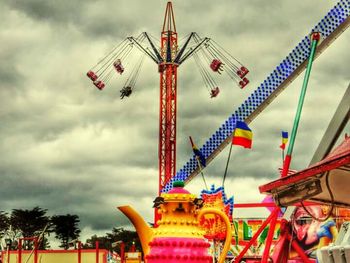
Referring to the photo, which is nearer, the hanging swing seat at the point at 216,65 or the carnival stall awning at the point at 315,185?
the carnival stall awning at the point at 315,185

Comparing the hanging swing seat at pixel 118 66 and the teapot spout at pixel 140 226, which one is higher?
the hanging swing seat at pixel 118 66

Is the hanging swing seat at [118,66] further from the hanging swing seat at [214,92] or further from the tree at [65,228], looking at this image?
the tree at [65,228]

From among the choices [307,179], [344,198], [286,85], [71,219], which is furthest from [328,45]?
[71,219]

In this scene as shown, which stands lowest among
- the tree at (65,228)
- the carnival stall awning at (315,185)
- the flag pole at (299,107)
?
the carnival stall awning at (315,185)

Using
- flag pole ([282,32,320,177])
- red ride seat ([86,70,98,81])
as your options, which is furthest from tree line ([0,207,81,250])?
flag pole ([282,32,320,177])

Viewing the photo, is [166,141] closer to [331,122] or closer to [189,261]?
[331,122]

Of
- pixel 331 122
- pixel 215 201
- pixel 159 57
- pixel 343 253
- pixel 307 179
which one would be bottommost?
pixel 343 253

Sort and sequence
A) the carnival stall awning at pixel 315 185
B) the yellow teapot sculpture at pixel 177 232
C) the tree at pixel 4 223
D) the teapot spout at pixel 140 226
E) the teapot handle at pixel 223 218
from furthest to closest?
the tree at pixel 4 223 < the teapot spout at pixel 140 226 < the teapot handle at pixel 223 218 < the yellow teapot sculpture at pixel 177 232 < the carnival stall awning at pixel 315 185

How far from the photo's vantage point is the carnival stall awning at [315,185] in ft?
26.8

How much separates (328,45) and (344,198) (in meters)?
15.6

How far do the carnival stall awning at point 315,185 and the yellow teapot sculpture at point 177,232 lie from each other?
819 mm

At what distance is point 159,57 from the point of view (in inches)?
1575

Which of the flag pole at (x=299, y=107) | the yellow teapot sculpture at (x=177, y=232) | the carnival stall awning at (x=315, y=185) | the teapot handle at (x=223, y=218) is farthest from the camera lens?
the flag pole at (x=299, y=107)

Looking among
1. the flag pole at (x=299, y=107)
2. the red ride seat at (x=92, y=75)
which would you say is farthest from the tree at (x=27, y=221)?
the flag pole at (x=299, y=107)
